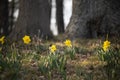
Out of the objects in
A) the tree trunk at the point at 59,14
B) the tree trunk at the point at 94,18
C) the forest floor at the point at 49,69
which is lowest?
the forest floor at the point at 49,69

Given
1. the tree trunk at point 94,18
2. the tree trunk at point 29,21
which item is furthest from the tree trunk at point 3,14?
the tree trunk at point 94,18

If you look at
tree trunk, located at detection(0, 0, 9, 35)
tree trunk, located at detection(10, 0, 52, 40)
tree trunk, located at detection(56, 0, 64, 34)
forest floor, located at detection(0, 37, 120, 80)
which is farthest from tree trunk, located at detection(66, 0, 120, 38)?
tree trunk, located at detection(0, 0, 9, 35)

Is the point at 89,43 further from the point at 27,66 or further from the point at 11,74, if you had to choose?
the point at 11,74

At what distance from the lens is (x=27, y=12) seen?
32.7 feet

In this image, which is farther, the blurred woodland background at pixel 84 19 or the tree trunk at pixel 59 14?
the tree trunk at pixel 59 14

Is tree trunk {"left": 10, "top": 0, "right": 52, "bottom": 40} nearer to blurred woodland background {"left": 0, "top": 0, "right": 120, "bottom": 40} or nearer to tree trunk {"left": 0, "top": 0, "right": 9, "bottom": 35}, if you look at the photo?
blurred woodland background {"left": 0, "top": 0, "right": 120, "bottom": 40}

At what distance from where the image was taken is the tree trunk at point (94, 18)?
28.4ft

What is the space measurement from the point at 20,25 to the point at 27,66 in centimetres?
404

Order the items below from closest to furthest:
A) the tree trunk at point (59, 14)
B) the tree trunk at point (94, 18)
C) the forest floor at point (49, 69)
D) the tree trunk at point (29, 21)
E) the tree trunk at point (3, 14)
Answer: the forest floor at point (49, 69) < the tree trunk at point (94, 18) < the tree trunk at point (29, 21) < the tree trunk at point (59, 14) < the tree trunk at point (3, 14)

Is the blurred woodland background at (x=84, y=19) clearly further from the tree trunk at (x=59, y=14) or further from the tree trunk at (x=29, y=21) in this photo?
the tree trunk at (x=59, y=14)

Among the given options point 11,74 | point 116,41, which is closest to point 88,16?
point 116,41

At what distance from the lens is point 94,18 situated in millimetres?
8844

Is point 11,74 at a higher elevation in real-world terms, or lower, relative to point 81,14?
lower

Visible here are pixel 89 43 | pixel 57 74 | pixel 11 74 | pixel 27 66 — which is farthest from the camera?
pixel 89 43
